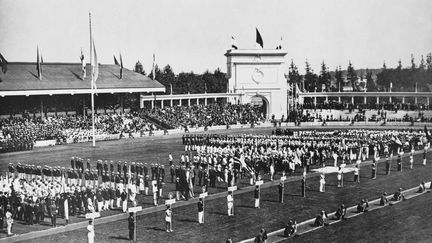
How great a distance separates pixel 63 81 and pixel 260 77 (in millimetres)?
28250

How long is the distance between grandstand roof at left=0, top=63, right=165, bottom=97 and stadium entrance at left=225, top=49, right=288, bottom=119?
41.5 ft

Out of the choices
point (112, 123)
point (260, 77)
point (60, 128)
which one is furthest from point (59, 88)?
point (260, 77)


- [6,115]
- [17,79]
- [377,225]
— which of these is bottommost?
[377,225]

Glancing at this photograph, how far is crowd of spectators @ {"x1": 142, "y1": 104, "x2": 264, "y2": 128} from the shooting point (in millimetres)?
59156

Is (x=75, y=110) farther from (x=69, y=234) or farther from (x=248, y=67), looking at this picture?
(x=69, y=234)

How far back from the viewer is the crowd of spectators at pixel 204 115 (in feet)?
194

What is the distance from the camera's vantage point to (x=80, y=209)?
2070 centimetres

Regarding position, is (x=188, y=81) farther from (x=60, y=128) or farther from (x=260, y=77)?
(x=60, y=128)

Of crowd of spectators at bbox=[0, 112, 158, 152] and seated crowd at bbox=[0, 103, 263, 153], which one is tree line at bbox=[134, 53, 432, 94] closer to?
seated crowd at bbox=[0, 103, 263, 153]

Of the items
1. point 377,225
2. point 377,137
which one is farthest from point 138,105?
point 377,225

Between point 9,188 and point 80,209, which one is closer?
point 80,209

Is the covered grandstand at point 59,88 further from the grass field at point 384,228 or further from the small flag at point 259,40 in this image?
the grass field at point 384,228

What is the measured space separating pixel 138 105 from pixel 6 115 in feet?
59.3

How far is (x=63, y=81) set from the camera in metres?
54.2
